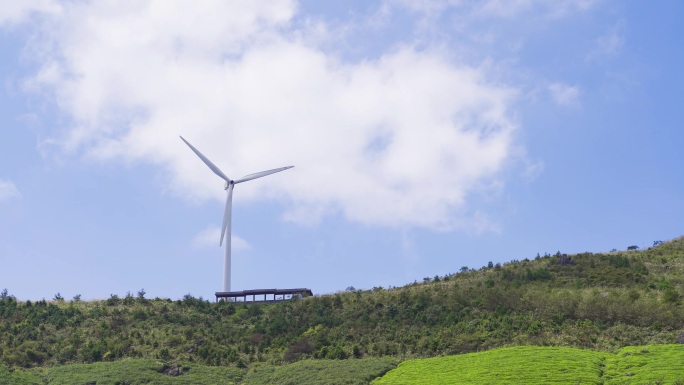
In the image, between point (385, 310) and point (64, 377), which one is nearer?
point (64, 377)

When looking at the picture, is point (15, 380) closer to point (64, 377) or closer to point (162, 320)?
point (64, 377)

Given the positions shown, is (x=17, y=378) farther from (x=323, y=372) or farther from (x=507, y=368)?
(x=507, y=368)

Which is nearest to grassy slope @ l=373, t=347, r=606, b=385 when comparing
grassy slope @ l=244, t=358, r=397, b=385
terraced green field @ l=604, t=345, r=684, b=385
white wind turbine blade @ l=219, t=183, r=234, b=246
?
terraced green field @ l=604, t=345, r=684, b=385

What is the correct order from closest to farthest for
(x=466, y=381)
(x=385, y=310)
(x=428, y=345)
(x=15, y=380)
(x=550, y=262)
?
1. (x=466, y=381)
2. (x=15, y=380)
3. (x=428, y=345)
4. (x=385, y=310)
5. (x=550, y=262)

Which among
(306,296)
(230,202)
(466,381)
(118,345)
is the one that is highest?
(230,202)

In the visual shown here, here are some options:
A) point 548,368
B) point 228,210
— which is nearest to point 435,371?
point 548,368

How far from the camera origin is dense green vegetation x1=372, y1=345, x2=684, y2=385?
70375 mm

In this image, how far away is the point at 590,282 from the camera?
107m

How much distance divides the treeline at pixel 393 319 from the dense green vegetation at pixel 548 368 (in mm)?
5876

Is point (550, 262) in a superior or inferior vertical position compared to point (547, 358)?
superior

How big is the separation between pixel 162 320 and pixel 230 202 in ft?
76.3

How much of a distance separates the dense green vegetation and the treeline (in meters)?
5.88

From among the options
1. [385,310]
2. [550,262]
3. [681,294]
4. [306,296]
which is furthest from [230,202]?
[681,294]

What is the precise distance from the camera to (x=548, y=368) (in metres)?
74.1
